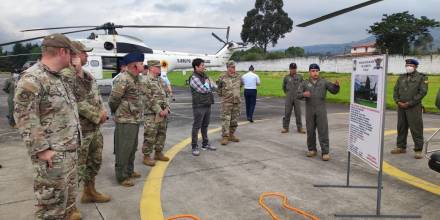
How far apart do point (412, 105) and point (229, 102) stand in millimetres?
3852

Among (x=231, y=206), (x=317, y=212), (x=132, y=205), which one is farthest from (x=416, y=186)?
(x=132, y=205)

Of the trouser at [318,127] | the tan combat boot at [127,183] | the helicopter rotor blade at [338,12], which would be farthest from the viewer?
the trouser at [318,127]

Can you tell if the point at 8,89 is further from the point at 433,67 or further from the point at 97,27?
the point at 433,67

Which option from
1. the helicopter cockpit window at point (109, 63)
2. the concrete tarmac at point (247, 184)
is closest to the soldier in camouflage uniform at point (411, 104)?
the concrete tarmac at point (247, 184)

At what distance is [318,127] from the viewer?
766cm

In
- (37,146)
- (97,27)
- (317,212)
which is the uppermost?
(97,27)

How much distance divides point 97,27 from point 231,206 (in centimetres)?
1470

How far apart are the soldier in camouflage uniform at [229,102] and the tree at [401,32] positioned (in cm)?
4757

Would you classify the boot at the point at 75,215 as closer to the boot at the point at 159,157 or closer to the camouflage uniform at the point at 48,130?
the camouflage uniform at the point at 48,130

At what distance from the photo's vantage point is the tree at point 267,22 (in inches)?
3342

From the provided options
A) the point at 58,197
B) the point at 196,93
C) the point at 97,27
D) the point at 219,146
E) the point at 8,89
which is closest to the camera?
the point at 58,197

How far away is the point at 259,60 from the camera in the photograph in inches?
2366

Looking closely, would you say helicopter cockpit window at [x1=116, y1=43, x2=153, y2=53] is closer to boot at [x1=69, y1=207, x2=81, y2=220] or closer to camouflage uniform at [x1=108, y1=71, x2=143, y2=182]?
camouflage uniform at [x1=108, y1=71, x2=143, y2=182]

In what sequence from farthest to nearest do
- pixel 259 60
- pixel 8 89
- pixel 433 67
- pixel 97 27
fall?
pixel 259 60, pixel 433 67, pixel 97 27, pixel 8 89
